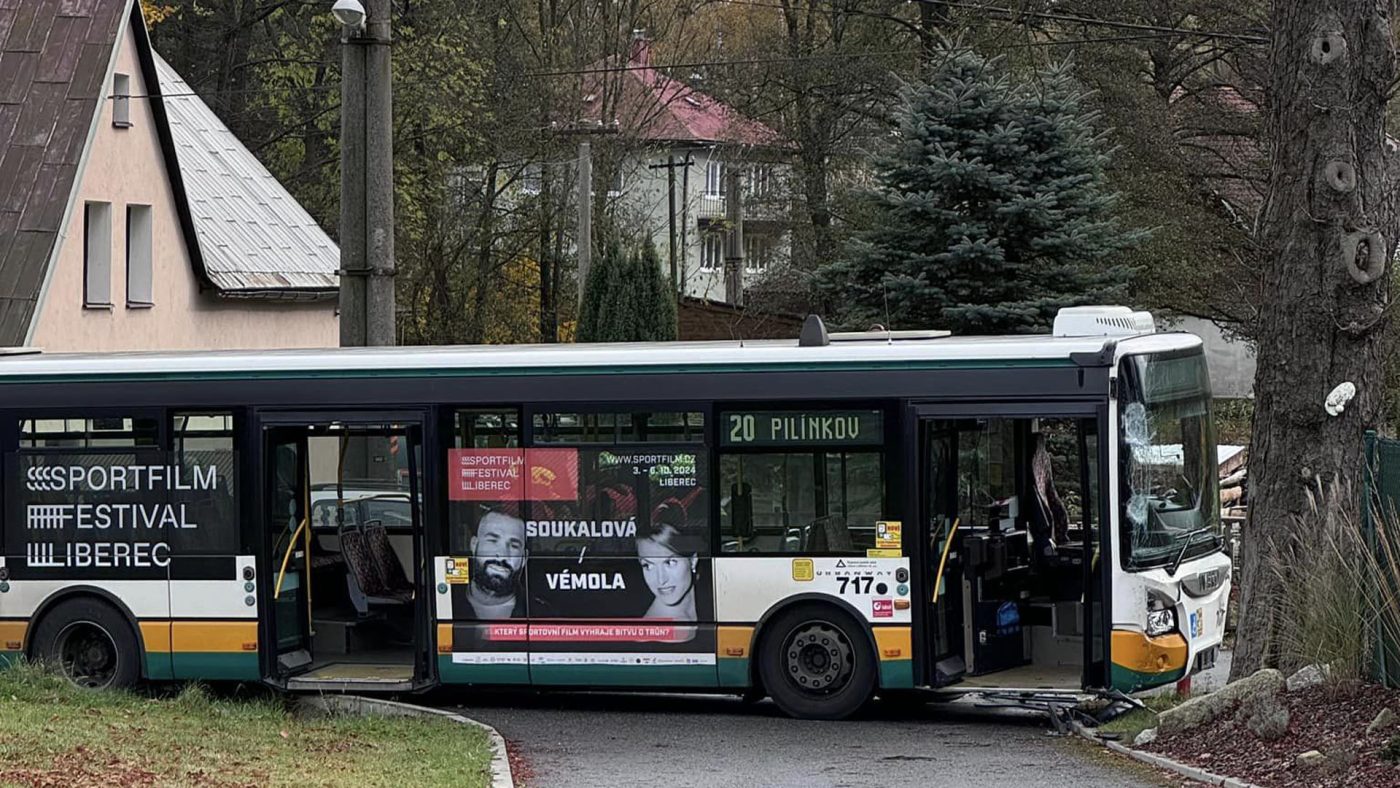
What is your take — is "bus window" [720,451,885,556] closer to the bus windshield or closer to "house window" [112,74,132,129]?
the bus windshield

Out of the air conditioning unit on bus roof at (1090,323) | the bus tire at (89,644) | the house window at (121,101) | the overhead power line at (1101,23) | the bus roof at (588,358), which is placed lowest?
the bus tire at (89,644)

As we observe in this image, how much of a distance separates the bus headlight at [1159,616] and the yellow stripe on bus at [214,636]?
648 centimetres

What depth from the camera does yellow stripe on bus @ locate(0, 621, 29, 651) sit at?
14.6 metres

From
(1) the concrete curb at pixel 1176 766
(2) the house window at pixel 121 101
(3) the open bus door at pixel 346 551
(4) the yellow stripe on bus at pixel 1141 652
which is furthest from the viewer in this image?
(2) the house window at pixel 121 101

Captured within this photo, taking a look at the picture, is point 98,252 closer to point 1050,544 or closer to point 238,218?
point 238,218

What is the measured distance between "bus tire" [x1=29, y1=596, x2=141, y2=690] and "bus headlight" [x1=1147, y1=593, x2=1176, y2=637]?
7435 millimetres

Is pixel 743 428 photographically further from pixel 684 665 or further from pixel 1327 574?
pixel 1327 574

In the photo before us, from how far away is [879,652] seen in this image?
1320cm

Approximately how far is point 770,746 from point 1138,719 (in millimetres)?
2477

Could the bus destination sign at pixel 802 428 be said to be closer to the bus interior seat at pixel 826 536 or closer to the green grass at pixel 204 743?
the bus interior seat at pixel 826 536

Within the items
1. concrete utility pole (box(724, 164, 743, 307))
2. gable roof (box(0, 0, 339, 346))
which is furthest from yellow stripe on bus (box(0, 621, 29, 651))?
concrete utility pole (box(724, 164, 743, 307))

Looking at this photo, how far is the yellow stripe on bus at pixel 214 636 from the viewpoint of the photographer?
14.3 metres

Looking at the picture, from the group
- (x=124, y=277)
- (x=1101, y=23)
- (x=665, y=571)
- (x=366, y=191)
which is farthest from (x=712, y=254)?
(x=665, y=571)

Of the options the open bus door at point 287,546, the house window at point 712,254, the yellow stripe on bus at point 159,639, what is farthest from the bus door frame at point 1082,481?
the house window at point 712,254
